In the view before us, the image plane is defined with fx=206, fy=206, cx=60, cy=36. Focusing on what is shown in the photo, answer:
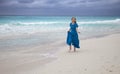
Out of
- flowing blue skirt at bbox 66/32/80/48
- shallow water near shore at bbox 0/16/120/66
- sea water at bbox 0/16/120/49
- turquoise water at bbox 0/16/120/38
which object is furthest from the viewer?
turquoise water at bbox 0/16/120/38

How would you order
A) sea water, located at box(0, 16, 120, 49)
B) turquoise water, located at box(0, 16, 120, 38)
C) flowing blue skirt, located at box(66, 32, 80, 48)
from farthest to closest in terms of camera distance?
turquoise water, located at box(0, 16, 120, 38)
sea water, located at box(0, 16, 120, 49)
flowing blue skirt, located at box(66, 32, 80, 48)

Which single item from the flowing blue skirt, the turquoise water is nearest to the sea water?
the turquoise water

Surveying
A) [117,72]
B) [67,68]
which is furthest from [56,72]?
[117,72]

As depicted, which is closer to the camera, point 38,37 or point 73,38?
point 73,38

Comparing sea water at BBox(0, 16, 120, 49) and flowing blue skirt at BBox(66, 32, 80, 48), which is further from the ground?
flowing blue skirt at BBox(66, 32, 80, 48)

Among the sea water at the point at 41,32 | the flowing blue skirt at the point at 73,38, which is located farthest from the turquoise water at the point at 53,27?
the flowing blue skirt at the point at 73,38

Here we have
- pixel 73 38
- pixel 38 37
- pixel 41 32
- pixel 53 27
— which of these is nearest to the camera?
pixel 73 38

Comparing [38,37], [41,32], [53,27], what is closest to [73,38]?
[38,37]

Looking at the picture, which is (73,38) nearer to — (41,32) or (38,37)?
(38,37)

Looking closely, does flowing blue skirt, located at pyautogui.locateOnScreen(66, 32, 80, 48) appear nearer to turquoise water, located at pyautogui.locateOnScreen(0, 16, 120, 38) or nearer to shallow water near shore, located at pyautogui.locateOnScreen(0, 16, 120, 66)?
shallow water near shore, located at pyautogui.locateOnScreen(0, 16, 120, 66)

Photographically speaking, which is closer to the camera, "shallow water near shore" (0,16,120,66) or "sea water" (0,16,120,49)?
"shallow water near shore" (0,16,120,66)

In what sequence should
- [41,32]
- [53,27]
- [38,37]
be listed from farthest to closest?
[53,27] → [41,32] → [38,37]

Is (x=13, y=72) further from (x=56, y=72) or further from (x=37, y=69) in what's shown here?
(x=56, y=72)

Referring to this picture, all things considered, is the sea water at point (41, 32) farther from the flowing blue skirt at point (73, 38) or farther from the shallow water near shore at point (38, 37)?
the flowing blue skirt at point (73, 38)
